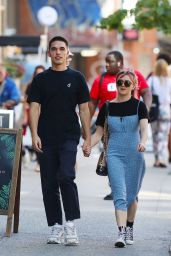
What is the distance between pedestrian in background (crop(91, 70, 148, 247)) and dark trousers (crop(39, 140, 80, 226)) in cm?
29

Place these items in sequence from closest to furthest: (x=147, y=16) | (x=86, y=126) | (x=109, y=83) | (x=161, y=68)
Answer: (x=86, y=126), (x=109, y=83), (x=147, y=16), (x=161, y=68)

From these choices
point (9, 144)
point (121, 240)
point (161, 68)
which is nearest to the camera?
point (121, 240)

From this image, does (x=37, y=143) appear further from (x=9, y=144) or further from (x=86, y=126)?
(x=9, y=144)

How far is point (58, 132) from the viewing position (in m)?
9.48

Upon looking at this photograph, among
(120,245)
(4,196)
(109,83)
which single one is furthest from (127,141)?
(109,83)

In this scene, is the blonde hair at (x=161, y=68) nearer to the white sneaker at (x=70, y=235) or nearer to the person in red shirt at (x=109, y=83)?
the person in red shirt at (x=109, y=83)

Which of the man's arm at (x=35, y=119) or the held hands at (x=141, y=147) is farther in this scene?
the man's arm at (x=35, y=119)

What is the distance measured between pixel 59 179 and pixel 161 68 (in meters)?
9.14

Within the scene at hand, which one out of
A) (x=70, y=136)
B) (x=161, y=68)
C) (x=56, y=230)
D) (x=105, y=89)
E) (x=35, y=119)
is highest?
(x=161, y=68)

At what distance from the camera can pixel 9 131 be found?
10164 mm

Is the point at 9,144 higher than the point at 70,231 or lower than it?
higher

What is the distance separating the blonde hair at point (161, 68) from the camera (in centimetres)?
1830

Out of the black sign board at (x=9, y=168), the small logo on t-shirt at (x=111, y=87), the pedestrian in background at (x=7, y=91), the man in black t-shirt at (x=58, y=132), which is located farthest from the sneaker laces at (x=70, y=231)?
the pedestrian in background at (x=7, y=91)

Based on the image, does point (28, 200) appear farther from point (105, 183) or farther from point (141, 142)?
point (141, 142)
